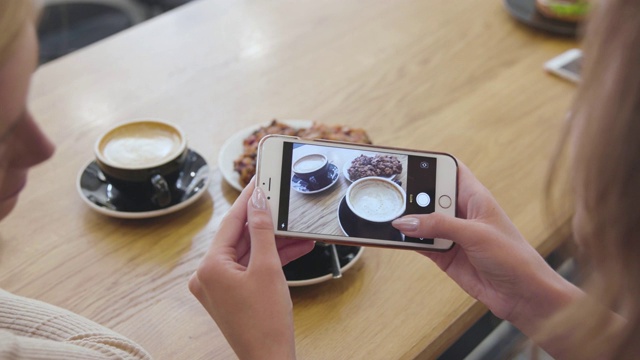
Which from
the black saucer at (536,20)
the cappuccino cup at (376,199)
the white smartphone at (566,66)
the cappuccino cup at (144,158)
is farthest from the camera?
the black saucer at (536,20)

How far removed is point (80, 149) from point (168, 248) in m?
0.30

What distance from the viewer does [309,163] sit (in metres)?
0.83

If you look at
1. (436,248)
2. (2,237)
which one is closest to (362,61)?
(436,248)

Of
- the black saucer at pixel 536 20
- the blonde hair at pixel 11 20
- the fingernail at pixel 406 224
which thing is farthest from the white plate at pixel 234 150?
the black saucer at pixel 536 20

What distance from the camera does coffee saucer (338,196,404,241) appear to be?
31.0 inches

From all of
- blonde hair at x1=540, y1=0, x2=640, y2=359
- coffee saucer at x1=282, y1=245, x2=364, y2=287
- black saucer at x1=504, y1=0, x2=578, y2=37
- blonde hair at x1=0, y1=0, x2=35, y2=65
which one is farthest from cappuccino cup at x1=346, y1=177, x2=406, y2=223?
black saucer at x1=504, y1=0, x2=578, y2=37

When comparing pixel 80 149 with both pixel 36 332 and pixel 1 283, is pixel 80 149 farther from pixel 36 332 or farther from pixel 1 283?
pixel 36 332

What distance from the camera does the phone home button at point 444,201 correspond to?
32.4 inches

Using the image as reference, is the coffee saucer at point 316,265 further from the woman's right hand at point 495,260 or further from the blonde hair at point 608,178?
the blonde hair at point 608,178

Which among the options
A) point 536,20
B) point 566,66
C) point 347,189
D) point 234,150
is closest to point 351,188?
point 347,189

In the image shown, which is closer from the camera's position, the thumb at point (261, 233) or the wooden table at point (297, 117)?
the thumb at point (261, 233)

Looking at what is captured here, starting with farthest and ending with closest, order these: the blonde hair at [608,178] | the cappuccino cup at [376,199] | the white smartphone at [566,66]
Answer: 1. the white smartphone at [566,66]
2. the cappuccino cup at [376,199]
3. the blonde hair at [608,178]

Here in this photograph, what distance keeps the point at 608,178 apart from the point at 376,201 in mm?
319

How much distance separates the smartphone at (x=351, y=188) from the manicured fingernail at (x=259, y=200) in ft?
0.05
